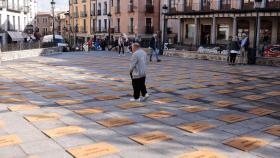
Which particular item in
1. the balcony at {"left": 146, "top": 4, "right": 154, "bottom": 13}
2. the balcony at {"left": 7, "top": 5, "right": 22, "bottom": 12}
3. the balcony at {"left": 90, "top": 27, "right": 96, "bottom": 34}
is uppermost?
the balcony at {"left": 146, "top": 4, "right": 154, "bottom": 13}

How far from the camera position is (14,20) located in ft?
132

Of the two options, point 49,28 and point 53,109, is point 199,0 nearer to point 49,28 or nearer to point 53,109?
point 53,109

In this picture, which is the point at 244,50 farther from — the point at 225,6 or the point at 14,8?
the point at 14,8

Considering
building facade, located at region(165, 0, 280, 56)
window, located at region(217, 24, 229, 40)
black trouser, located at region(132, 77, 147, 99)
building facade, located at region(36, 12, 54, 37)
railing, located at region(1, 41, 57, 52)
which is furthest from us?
building facade, located at region(36, 12, 54, 37)

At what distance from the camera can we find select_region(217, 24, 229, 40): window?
34.2 meters

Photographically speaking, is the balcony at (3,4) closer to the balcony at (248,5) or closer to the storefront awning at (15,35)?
the storefront awning at (15,35)

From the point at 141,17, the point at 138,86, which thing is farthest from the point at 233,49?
the point at 141,17

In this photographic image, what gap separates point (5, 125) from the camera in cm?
665

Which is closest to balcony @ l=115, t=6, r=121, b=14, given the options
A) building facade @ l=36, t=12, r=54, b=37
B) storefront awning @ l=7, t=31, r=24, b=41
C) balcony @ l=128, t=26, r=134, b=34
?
balcony @ l=128, t=26, r=134, b=34

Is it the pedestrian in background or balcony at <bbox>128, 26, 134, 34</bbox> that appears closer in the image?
the pedestrian in background

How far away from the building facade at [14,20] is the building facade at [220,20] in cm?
1758

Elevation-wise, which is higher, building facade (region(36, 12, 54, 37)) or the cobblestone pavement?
building facade (region(36, 12, 54, 37))

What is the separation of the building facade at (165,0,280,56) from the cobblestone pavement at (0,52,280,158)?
61.4ft

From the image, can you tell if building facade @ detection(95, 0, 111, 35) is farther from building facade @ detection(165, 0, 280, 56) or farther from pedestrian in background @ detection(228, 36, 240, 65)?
pedestrian in background @ detection(228, 36, 240, 65)
